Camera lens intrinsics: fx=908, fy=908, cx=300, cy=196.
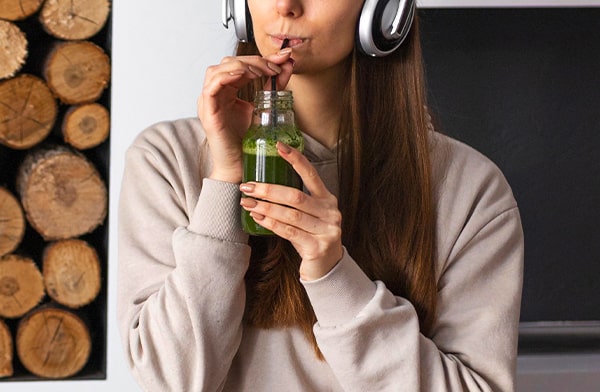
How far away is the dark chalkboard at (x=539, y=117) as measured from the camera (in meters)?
2.38

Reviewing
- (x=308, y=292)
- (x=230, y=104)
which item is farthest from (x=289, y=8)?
(x=308, y=292)

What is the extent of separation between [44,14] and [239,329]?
1114mm

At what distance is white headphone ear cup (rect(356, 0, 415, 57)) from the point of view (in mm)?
1272

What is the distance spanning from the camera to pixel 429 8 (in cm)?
226

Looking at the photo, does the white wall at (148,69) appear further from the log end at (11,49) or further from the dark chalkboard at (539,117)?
the dark chalkboard at (539,117)

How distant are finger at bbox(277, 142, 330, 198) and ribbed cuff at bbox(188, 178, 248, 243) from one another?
0.47 feet

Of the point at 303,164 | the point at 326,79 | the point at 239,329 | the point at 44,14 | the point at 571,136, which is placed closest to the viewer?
the point at 303,164

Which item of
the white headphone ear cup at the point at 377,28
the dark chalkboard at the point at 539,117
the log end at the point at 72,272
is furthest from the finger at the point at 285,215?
the dark chalkboard at the point at 539,117

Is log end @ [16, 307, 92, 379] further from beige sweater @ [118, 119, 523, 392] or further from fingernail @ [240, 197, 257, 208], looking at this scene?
fingernail @ [240, 197, 257, 208]

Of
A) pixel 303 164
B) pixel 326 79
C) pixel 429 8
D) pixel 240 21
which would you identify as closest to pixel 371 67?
pixel 326 79

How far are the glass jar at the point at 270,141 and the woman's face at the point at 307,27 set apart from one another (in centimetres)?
11

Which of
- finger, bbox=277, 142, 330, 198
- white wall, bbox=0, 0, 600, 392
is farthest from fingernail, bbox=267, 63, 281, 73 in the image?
white wall, bbox=0, 0, 600, 392

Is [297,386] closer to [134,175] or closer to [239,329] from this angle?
[239,329]

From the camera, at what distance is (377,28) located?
1.29 meters
